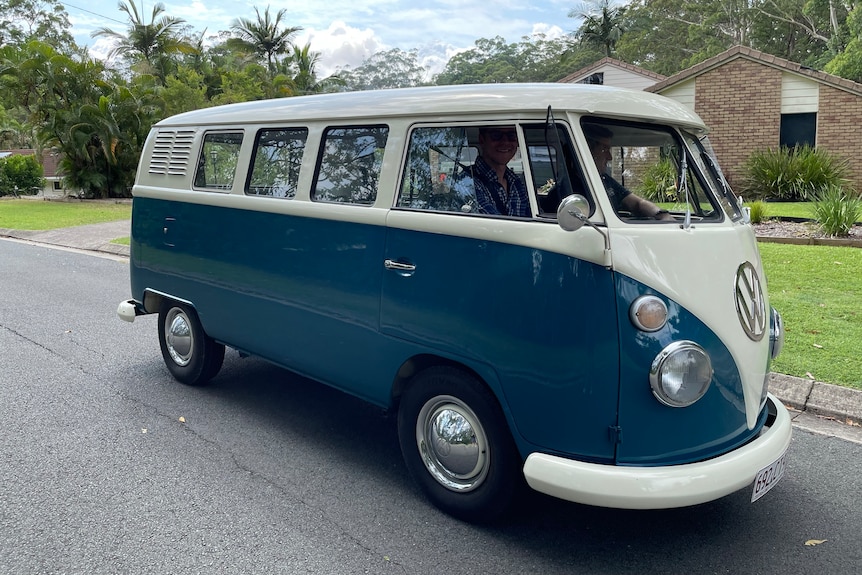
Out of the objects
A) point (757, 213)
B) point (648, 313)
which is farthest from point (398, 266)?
point (757, 213)

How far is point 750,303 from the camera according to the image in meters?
3.22

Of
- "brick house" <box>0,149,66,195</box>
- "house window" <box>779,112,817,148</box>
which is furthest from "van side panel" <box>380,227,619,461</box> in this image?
"brick house" <box>0,149,66,195</box>

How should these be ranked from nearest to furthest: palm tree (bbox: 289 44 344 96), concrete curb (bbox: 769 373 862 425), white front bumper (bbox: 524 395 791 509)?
white front bumper (bbox: 524 395 791 509), concrete curb (bbox: 769 373 862 425), palm tree (bbox: 289 44 344 96)

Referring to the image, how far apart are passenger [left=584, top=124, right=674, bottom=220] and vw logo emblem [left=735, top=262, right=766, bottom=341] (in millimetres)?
424

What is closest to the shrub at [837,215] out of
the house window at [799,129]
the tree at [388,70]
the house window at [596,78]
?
the house window at [799,129]

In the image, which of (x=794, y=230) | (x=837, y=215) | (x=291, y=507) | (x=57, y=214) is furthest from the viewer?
(x=57, y=214)

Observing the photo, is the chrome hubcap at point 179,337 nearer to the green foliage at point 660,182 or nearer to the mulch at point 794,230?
the green foliage at point 660,182

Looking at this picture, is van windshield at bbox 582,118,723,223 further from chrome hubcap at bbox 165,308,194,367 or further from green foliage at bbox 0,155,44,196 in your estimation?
green foliage at bbox 0,155,44,196

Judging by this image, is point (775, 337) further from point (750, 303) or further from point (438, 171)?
point (438, 171)

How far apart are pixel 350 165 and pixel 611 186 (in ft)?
4.96

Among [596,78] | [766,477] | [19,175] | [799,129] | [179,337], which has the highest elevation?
[596,78]

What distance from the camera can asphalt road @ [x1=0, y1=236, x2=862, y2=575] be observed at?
3.14m

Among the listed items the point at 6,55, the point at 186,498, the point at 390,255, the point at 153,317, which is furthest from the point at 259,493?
the point at 6,55

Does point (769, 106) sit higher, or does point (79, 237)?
point (769, 106)
